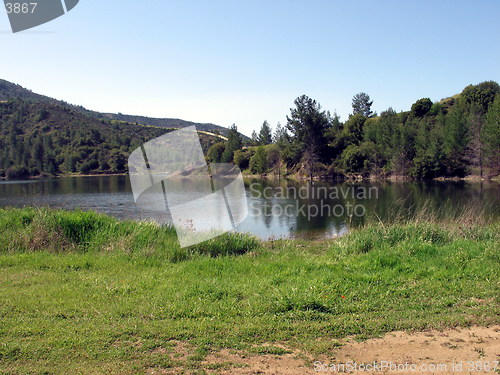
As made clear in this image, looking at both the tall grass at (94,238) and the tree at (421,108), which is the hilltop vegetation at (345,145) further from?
the tall grass at (94,238)

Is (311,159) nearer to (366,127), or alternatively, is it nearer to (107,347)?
(366,127)

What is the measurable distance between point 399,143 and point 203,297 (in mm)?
67379

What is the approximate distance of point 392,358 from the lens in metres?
4.07

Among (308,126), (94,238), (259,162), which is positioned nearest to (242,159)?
(259,162)

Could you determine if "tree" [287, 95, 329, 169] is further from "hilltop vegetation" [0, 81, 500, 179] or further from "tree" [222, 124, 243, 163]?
"tree" [222, 124, 243, 163]

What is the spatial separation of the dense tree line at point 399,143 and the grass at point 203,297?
2267 inches

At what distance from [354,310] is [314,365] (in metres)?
1.63

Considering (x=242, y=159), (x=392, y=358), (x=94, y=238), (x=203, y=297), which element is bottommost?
(x=392, y=358)

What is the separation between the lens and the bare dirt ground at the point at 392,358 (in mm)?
3832

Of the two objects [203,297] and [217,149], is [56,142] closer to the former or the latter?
[217,149]

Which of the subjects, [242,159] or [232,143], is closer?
[242,159]

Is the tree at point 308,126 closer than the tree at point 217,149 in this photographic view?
Yes

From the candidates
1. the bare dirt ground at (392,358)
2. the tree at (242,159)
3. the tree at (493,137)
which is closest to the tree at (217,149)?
the tree at (242,159)

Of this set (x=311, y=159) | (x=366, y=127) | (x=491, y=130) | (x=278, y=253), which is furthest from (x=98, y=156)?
(x=278, y=253)
